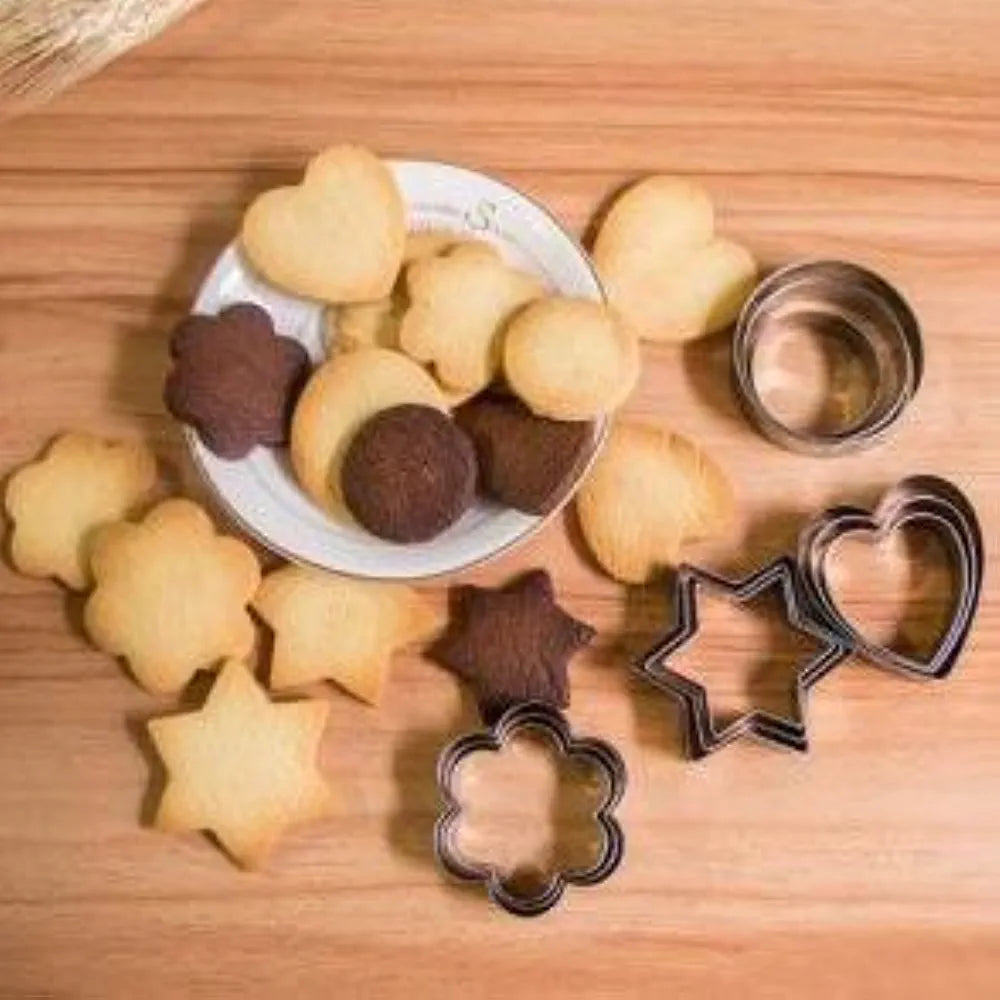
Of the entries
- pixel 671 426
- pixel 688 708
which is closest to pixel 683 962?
pixel 688 708

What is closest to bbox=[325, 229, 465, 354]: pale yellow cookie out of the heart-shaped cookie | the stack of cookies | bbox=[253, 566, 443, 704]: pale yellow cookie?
the stack of cookies

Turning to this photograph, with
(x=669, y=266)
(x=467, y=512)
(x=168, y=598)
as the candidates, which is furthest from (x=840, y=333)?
(x=168, y=598)

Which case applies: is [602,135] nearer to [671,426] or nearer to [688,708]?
[671,426]

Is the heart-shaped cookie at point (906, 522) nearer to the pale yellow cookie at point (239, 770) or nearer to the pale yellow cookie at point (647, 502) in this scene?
the pale yellow cookie at point (647, 502)

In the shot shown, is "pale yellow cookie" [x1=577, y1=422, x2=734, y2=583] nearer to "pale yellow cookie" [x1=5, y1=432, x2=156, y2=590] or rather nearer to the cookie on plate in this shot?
the cookie on plate

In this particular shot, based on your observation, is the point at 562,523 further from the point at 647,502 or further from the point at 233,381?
the point at 233,381

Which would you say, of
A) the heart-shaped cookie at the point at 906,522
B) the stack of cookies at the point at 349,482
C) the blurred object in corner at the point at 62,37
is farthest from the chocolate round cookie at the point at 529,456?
the blurred object in corner at the point at 62,37
